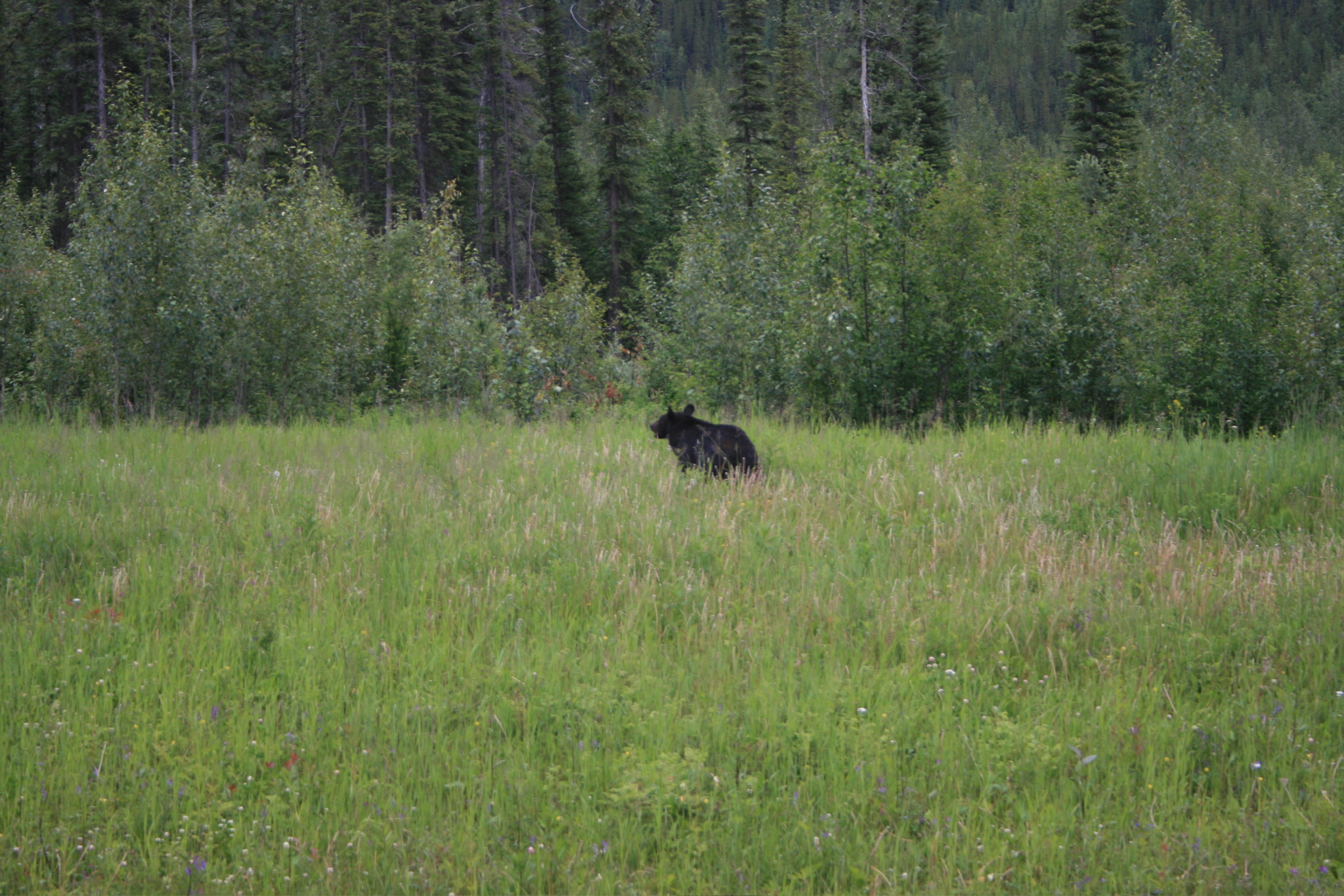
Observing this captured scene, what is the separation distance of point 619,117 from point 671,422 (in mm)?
35297

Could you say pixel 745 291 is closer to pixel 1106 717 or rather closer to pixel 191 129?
pixel 1106 717

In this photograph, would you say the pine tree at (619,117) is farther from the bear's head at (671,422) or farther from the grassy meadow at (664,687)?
the grassy meadow at (664,687)

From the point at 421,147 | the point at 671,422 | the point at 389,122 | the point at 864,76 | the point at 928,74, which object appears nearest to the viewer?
the point at 671,422

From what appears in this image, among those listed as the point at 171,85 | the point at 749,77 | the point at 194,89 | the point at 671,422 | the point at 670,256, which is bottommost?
the point at 671,422

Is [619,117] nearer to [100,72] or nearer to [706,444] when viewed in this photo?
[100,72]

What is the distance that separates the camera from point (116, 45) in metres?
38.9

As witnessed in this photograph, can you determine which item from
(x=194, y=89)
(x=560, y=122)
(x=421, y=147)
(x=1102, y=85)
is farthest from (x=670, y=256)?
(x=194, y=89)

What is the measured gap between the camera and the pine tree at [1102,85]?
1476 inches

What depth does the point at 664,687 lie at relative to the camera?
4594mm

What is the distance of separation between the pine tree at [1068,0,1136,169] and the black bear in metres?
35.0

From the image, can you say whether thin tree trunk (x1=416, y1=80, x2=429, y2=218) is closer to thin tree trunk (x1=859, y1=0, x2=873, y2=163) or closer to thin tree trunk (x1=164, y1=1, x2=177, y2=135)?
thin tree trunk (x1=164, y1=1, x2=177, y2=135)

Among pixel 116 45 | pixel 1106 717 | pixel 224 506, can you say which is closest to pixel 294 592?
pixel 224 506

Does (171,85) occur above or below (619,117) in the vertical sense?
above

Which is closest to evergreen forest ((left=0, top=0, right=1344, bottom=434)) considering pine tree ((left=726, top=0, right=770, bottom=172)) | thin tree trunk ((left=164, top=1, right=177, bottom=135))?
thin tree trunk ((left=164, top=1, right=177, bottom=135))
